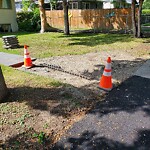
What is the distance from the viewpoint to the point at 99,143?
10.1 ft

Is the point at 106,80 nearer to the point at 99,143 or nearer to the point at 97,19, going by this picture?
the point at 99,143

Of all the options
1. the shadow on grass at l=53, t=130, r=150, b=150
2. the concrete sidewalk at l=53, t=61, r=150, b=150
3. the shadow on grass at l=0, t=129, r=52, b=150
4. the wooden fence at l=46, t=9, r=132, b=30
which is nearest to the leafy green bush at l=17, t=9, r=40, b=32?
the wooden fence at l=46, t=9, r=132, b=30

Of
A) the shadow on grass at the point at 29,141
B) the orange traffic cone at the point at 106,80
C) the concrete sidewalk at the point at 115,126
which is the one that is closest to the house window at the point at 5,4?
the orange traffic cone at the point at 106,80

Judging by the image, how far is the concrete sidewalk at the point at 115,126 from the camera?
306cm

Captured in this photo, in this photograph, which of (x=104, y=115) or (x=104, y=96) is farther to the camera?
(x=104, y=96)

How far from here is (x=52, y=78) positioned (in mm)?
5781

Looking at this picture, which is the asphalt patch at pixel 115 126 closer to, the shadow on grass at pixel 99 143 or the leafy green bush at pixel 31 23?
Answer: the shadow on grass at pixel 99 143

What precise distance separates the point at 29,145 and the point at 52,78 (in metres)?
2.83

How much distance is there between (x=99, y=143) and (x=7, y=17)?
59.8 feet

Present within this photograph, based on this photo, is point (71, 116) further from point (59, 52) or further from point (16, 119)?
point (59, 52)

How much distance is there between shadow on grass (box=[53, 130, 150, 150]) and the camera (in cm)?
299

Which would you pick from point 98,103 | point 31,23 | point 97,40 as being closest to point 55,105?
point 98,103

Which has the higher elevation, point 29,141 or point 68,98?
point 68,98

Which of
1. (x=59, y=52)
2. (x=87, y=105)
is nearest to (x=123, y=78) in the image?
(x=87, y=105)
